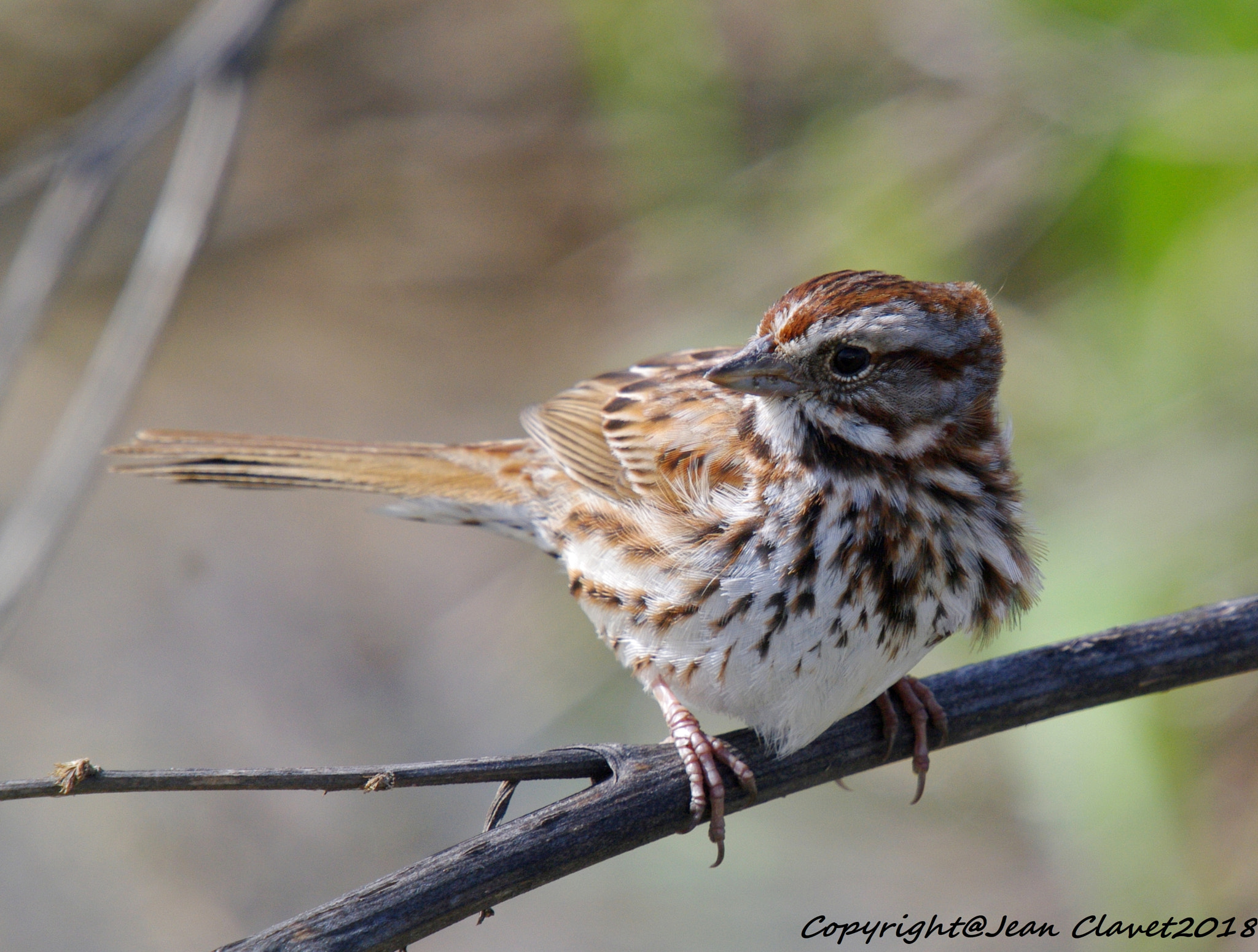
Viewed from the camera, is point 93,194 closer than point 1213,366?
Yes

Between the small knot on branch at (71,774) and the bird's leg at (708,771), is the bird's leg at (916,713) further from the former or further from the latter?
the small knot on branch at (71,774)

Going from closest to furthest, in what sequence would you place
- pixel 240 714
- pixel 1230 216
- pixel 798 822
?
pixel 1230 216 < pixel 798 822 < pixel 240 714

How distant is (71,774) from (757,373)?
4.37 feet

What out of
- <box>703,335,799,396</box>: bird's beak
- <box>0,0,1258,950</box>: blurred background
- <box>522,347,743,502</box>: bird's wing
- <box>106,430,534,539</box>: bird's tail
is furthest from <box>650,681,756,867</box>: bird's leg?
<box>0,0,1258,950</box>: blurred background

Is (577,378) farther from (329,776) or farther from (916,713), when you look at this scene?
(329,776)

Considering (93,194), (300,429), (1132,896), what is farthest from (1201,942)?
(300,429)

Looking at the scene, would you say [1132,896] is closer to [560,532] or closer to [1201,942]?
[1201,942]

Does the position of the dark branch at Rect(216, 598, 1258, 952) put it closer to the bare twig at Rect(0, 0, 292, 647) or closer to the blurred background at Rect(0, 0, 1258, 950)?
the blurred background at Rect(0, 0, 1258, 950)

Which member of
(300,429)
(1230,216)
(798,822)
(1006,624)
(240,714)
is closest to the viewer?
(1006,624)

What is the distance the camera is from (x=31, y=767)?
4691mm

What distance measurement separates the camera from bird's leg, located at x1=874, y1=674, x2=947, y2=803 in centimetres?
252

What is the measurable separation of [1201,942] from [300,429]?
4.62 metres

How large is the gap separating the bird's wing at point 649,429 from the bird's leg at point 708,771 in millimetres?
485

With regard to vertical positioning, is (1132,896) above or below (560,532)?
below
